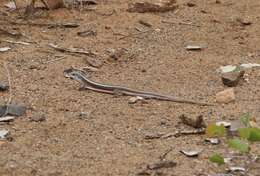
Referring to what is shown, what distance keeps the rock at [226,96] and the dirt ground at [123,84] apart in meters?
0.04

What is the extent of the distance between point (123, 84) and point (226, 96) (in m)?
0.65

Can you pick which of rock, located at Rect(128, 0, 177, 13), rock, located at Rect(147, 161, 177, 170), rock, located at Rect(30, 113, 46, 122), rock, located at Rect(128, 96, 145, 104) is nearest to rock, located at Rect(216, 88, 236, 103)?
rock, located at Rect(128, 96, 145, 104)

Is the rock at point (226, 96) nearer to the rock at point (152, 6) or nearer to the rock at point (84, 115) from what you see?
the rock at point (84, 115)

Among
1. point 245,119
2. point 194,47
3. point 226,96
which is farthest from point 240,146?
point 194,47

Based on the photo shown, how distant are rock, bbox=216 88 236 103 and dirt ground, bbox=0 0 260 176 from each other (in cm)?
4

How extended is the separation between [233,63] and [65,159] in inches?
67.2

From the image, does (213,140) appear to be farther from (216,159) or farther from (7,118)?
(7,118)

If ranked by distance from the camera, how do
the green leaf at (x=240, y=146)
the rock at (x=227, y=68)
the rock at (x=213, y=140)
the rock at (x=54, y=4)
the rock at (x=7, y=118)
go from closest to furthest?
the green leaf at (x=240, y=146) < the rock at (x=213, y=140) < the rock at (x=7, y=118) < the rock at (x=227, y=68) < the rock at (x=54, y=4)

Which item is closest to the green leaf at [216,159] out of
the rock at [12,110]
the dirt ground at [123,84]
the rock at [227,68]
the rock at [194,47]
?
the dirt ground at [123,84]

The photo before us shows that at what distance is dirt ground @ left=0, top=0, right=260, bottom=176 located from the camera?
10.6 ft

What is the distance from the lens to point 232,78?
13.5 ft

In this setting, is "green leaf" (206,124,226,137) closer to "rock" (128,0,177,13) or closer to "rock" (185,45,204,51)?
"rock" (185,45,204,51)

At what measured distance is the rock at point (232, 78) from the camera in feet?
13.5

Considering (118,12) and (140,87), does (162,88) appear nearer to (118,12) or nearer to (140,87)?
(140,87)
